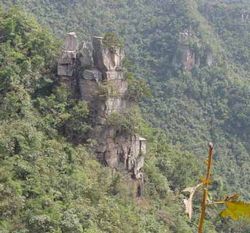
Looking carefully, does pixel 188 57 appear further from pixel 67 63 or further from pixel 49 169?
pixel 49 169

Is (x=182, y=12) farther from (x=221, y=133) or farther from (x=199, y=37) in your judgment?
(x=221, y=133)

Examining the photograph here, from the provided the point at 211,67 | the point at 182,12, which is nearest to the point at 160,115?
the point at 211,67

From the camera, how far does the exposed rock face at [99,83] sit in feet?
62.6

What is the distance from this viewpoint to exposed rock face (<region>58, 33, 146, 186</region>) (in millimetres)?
19078

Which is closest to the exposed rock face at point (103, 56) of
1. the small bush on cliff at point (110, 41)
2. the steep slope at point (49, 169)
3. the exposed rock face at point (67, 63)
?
the small bush on cliff at point (110, 41)

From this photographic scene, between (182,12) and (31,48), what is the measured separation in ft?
137

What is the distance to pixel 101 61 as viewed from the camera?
19203 mm

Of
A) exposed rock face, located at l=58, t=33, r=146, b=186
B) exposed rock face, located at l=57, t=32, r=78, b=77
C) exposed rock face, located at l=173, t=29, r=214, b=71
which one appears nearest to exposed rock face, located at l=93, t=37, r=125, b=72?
exposed rock face, located at l=58, t=33, r=146, b=186

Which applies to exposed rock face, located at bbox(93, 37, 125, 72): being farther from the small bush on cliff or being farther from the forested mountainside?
the forested mountainside

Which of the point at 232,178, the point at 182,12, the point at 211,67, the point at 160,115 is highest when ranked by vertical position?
the point at 182,12

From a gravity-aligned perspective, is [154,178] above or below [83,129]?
below

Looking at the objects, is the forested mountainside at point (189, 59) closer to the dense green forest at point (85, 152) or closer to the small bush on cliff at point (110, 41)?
the dense green forest at point (85, 152)

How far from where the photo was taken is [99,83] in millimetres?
19078

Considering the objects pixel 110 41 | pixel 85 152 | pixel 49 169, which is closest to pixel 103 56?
pixel 110 41
